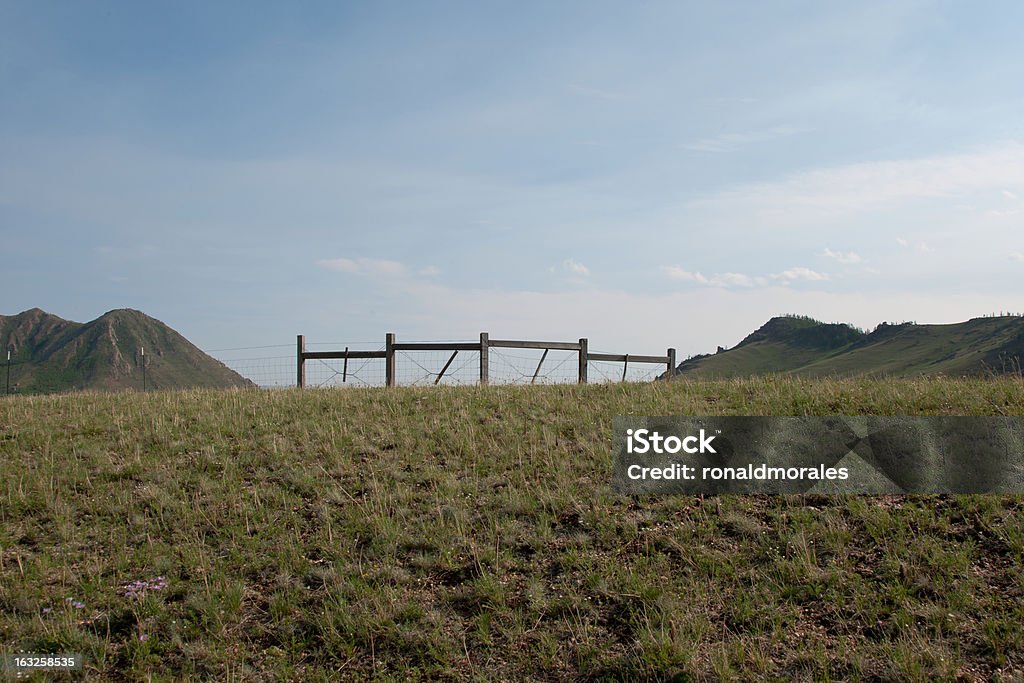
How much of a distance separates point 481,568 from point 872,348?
16259 cm

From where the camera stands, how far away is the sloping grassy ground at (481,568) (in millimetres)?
6277

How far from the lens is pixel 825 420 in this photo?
11.0 m

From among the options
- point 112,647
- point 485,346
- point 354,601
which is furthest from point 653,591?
point 485,346

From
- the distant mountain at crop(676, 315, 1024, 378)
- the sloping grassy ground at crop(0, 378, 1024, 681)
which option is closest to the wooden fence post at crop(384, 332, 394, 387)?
the sloping grassy ground at crop(0, 378, 1024, 681)

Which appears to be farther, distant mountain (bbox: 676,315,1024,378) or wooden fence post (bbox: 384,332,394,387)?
distant mountain (bbox: 676,315,1024,378)

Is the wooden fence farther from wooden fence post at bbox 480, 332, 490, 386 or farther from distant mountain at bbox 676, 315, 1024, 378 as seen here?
distant mountain at bbox 676, 315, 1024, 378

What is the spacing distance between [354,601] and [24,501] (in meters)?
5.63

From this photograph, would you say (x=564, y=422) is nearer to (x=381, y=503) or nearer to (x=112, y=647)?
(x=381, y=503)

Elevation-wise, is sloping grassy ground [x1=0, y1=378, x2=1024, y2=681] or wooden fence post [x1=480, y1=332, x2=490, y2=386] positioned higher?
wooden fence post [x1=480, y1=332, x2=490, y2=386]

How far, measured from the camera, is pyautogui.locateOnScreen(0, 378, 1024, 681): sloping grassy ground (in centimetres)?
628
